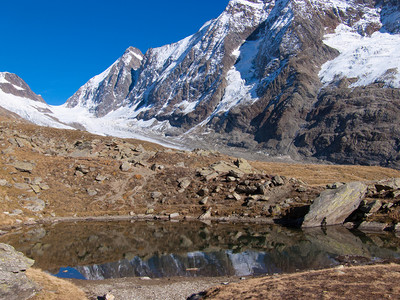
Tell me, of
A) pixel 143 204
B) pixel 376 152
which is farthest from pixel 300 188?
pixel 376 152

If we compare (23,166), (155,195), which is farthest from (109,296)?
(23,166)

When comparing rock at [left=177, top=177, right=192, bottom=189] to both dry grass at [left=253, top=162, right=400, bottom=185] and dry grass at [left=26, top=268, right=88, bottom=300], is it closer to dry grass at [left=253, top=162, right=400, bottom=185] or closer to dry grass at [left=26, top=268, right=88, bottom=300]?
dry grass at [left=253, top=162, right=400, bottom=185]

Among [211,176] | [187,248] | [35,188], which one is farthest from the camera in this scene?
[211,176]

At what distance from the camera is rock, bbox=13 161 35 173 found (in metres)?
51.9

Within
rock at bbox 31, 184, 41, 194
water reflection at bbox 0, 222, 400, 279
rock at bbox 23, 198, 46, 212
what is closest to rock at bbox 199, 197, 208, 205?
water reflection at bbox 0, 222, 400, 279

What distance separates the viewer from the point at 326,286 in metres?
18.1

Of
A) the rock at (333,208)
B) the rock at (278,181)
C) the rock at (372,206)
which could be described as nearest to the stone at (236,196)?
the rock at (278,181)

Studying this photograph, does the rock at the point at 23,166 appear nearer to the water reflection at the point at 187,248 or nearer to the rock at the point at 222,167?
the water reflection at the point at 187,248

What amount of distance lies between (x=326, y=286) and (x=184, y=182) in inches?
1526

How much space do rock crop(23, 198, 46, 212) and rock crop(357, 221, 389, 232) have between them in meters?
44.7

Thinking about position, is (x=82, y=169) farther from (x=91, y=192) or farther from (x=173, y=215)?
(x=173, y=215)

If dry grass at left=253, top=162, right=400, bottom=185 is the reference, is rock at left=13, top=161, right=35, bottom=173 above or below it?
above

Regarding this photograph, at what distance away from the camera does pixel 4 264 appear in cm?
1812

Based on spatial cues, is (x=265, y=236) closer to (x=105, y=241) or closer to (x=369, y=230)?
(x=369, y=230)
